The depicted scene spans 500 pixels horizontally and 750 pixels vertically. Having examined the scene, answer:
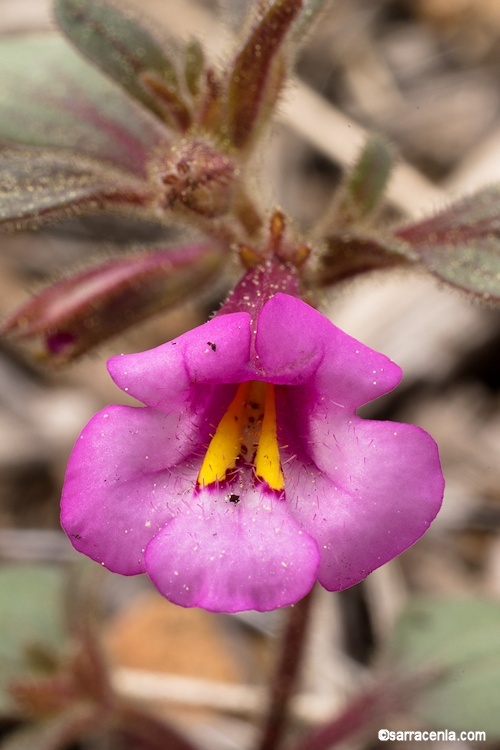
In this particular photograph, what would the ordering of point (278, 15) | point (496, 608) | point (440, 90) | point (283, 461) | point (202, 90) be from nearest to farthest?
1. point (283, 461)
2. point (278, 15)
3. point (202, 90)
4. point (496, 608)
5. point (440, 90)

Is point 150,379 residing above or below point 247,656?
above

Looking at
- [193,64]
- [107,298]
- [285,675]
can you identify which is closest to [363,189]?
[193,64]

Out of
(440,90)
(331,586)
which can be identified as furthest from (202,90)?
(440,90)

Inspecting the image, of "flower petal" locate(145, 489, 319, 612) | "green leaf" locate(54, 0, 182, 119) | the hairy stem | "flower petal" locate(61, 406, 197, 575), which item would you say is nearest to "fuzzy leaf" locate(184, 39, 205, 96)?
"green leaf" locate(54, 0, 182, 119)

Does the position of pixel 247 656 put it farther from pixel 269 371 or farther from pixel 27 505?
pixel 269 371

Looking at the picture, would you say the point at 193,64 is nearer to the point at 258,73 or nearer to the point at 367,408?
the point at 258,73

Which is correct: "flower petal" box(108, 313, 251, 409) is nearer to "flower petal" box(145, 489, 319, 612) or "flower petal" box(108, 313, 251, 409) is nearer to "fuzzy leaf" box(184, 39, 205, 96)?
"flower petal" box(145, 489, 319, 612)
